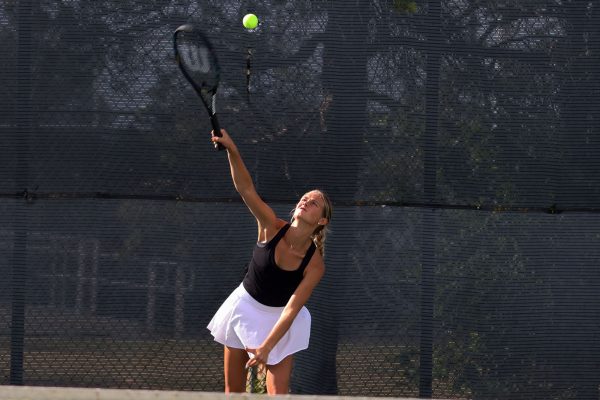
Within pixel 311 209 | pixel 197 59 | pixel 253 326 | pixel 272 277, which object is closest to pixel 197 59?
pixel 197 59

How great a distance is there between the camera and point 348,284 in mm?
5285

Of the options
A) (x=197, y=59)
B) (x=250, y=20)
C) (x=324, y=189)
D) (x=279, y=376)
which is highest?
(x=250, y=20)

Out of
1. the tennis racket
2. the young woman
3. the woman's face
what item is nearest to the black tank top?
the young woman

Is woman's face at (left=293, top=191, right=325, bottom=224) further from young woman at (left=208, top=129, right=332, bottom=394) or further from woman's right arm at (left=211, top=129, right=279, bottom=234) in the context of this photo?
woman's right arm at (left=211, top=129, right=279, bottom=234)

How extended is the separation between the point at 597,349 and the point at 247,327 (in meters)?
2.02

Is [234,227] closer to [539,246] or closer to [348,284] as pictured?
[348,284]

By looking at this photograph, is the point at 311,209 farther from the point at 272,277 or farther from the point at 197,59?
the point at 197,59

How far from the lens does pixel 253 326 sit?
14.5 feet

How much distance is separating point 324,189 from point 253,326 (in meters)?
1.15

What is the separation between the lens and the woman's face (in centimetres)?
441

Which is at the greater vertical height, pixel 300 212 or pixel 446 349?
pixel 300 212

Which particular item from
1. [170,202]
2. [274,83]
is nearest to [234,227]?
[170,202]

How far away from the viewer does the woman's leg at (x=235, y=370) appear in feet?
14.7

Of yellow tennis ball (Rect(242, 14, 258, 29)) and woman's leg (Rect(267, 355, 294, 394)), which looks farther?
yellow tennis ball (Rect(242, 14, 258, 29))
